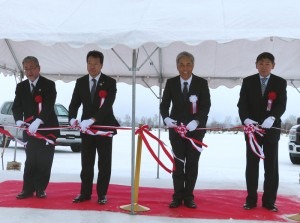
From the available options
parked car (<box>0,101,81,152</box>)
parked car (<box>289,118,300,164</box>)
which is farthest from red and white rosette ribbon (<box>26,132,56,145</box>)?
parked car (<box>289,118,300,164</box>)

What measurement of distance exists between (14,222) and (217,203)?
226cm

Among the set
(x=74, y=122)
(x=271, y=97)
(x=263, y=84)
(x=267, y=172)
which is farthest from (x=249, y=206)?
(x=74, y=122)

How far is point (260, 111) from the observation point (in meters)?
4.41

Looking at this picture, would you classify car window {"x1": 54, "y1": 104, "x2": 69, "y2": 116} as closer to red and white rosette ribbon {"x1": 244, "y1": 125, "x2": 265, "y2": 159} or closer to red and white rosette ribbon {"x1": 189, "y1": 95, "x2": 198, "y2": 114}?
red and white rosette ribbon {"x1": 189, "y1": 95, "x2": 198, "y2": 114}

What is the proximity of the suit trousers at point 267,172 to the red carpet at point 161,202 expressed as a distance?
0.17 metres

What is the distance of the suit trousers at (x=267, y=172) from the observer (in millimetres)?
4359

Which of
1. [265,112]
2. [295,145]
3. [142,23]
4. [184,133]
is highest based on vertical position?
[142,23]

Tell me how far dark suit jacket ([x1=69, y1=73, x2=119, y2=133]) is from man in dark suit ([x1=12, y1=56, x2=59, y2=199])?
0.32 meters

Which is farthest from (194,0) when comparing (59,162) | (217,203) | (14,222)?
(59,162)

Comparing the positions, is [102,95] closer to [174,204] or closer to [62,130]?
[174,204]

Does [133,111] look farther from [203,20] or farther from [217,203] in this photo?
[217,203]

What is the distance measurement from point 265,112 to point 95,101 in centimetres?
178

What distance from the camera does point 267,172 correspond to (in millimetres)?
4402

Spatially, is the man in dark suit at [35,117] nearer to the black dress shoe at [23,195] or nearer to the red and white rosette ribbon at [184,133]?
the black dress shoe at [23,195]
